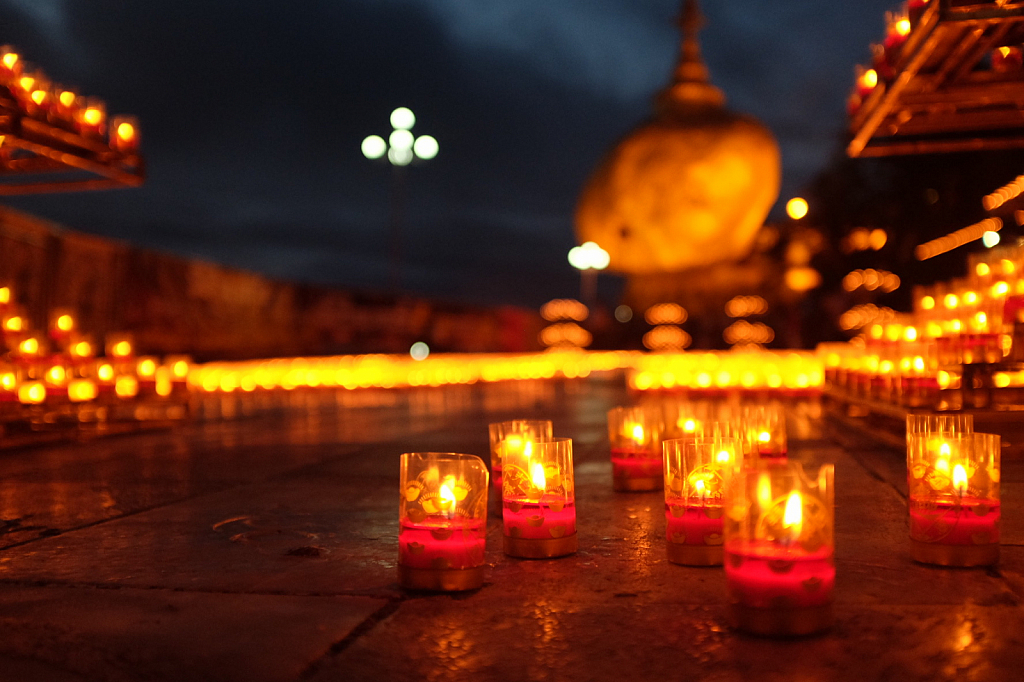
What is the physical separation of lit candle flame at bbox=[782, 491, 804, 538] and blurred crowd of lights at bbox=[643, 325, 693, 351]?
91.2 feet

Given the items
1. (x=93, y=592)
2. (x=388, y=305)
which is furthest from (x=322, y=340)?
(x=93, y=592)

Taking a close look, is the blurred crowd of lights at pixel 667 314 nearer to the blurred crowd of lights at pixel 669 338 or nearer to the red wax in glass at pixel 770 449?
the blurred crowd of lights at pixel 669 338

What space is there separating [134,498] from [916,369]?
18.6ft

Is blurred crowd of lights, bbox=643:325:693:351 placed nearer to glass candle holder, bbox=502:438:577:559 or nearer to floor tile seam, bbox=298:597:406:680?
glass candle holder, bbox=502:438:577:559

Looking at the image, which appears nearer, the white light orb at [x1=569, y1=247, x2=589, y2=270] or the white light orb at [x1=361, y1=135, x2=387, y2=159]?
the white light orb at [x1=361, y1=135, x2=387, y2=159]

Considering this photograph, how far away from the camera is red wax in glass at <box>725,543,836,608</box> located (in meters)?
2.58

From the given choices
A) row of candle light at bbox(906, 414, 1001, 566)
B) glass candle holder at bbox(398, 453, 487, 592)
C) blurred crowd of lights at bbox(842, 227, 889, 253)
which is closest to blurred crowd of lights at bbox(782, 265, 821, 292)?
blurred crowd of lights at bbox(842, 227, 889, 253)

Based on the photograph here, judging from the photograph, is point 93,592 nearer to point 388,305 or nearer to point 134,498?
A: point 134,498

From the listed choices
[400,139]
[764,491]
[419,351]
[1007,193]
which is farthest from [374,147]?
[764,491]

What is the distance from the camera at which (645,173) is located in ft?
91.0

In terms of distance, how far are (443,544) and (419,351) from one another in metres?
21.4

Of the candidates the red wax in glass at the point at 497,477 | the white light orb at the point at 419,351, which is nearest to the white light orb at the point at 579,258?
the white light orb at the point at 419,351

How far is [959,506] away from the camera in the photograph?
337cm

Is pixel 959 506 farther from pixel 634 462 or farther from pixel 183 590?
pixel 183 590
